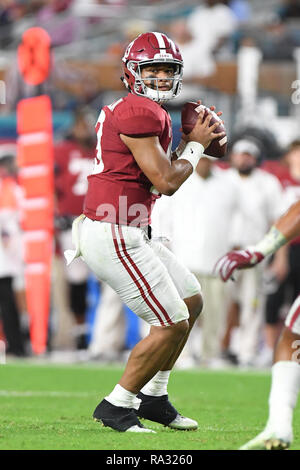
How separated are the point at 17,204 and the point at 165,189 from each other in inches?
258

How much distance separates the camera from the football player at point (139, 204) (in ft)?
16.2

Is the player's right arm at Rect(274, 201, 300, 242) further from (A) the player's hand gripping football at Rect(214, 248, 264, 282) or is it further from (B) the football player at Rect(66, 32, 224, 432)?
(B) the football player at Rect(66, 32, 224, 432)

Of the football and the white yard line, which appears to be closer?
the football

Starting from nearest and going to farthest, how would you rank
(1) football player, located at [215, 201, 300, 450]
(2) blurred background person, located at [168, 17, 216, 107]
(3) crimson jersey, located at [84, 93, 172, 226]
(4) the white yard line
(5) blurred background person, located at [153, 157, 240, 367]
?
(1) football player, located at [215, 201, 300, 450] < (3) crimson jersey, located at [84, 93, 172, 226] < (4) the white yard line < (5) blurred background person, located at [153, 157, 240, 367] < (2) blurred background person, located at [168, 17, 216, 107]

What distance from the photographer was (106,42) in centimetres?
1396

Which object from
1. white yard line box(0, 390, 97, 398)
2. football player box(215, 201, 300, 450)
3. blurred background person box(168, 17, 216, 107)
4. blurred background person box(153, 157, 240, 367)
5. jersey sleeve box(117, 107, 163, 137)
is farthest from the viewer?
blurred background person box(168, 17, 216, 107)

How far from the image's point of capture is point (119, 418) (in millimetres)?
5113

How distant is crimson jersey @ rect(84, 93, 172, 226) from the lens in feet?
16.5

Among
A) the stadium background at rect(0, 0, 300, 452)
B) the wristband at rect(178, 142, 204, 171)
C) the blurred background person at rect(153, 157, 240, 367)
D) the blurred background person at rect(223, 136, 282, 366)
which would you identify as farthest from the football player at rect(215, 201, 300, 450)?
the stadium background at rect(0, 0, 300, 452)

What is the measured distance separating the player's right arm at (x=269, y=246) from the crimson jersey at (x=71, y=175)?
677 centimetres

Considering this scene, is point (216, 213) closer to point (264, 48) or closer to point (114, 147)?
point (264, 48)

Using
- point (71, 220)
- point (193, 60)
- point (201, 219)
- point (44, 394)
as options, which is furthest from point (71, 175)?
point (44, 394)

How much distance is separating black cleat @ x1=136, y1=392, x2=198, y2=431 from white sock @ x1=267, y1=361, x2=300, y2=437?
1160 millimetres
